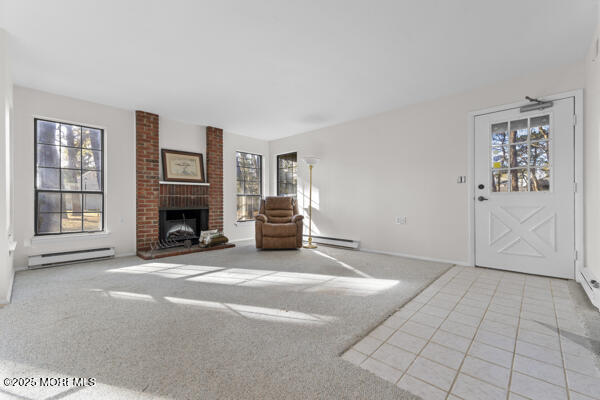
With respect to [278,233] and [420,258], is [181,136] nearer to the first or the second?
[278,233]

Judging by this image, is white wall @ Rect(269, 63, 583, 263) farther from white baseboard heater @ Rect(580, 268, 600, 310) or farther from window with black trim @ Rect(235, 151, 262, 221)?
window with black trim @ Rect(235, 151, 262, 221)

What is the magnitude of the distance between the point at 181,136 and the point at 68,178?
1.88 m

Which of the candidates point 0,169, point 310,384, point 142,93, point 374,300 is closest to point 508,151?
point 374,300

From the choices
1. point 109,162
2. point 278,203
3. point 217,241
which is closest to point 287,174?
point 278,203

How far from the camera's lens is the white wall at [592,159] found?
2.33 m

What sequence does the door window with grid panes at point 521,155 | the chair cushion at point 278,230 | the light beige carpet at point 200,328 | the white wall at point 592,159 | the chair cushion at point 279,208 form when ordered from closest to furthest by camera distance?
the light beige carpet at point 200,328 → the white wall at point 592,159 → the door window with grid panes at point 521,155 → the chair cushion at point 278,230 → the chair cushion at point 279,208

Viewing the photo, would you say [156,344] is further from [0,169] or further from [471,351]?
[0,169]

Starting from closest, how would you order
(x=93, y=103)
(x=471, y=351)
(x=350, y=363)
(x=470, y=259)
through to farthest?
(x=350, y=363)
(x=471, y=351)
(x=470, y=259)
(x=93, y=103)

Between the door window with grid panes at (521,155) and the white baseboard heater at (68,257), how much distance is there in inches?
224

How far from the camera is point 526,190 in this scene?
318 centimetres

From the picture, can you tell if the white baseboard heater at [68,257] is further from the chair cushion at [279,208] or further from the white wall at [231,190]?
the chair cushion at [279,208]

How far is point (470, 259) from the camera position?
3.54 metres

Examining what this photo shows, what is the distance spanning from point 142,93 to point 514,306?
504cm

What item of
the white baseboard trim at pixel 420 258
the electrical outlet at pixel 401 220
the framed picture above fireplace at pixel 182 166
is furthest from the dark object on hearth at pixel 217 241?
the electrical outlet at pixel 401 220
